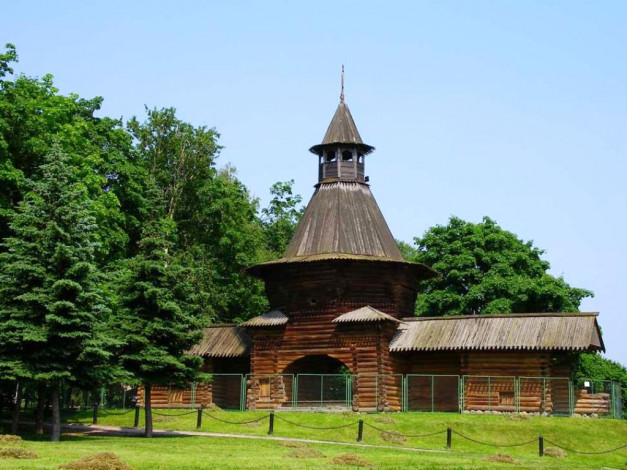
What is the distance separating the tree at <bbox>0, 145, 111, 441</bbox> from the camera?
30312 millimetres

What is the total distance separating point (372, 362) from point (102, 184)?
16.7m

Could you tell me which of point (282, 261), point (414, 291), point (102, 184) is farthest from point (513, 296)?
point (102, 184)

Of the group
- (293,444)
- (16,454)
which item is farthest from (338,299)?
(16,454)

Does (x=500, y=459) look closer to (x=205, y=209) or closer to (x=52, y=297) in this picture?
(x=52, y=297)

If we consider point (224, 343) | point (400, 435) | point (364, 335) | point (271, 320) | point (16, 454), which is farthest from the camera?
point (224, 343)

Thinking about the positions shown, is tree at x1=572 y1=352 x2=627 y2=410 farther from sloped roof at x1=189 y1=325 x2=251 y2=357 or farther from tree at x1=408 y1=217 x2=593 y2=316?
sloped roof at x1=189 y1=325 x2=251 y2=357

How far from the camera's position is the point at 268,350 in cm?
4641

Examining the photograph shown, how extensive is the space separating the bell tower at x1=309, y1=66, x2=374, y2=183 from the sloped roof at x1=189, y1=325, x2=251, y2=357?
935 centimetres

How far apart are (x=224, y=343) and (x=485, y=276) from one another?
18.0 metres

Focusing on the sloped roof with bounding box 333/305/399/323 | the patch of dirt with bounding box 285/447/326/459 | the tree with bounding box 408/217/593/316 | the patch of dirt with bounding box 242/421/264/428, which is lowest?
the patch of dirt with bounding box 285/447/326/459

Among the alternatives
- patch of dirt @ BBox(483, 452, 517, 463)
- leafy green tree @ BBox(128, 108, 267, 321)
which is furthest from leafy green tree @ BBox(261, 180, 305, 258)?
patch of dirt @ BBox(483, 452, 517, 463)

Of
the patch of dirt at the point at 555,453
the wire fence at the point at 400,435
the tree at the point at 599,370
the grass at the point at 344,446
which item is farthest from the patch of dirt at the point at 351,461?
the tree at the point at 599,370

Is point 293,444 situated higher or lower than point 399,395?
lower

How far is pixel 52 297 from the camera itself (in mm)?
30719
